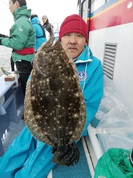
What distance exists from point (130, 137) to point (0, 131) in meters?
1.78

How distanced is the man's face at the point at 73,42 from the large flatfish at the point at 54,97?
1.97ft

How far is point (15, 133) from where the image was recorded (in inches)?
107

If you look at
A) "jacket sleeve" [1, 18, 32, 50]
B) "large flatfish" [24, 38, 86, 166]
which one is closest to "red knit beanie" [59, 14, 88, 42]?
"large flatfish" [24, 38, 86, 166]

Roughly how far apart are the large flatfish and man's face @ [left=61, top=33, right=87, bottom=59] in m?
0.60

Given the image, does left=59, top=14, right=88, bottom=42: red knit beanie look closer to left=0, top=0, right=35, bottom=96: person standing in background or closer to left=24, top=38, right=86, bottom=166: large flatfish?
left=24, top=38, right=86, bottom=166: large flatfish

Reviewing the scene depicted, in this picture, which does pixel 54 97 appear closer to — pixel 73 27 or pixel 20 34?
pixel 73 27

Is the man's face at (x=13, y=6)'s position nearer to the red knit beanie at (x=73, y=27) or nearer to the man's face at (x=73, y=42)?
the red knit beanie at (x=73, y=27)

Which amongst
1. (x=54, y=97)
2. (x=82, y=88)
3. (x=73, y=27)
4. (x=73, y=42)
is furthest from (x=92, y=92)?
(x=54, y=97)

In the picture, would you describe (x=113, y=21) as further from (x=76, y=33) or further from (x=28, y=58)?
(x=28, y=58)

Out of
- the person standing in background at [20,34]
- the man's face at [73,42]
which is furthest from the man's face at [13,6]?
the man's face at [73,42]

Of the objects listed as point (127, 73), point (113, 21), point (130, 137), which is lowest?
point (130, 137)

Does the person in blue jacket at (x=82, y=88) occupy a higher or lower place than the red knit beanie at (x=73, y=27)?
lower

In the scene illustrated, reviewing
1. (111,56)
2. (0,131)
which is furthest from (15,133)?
(111,56)

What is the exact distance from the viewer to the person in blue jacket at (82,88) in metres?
1.39
